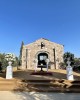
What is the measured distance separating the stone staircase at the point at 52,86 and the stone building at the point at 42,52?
1451 centimetres

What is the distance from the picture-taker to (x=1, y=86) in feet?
32.8

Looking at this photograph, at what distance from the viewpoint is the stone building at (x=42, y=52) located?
25.6m

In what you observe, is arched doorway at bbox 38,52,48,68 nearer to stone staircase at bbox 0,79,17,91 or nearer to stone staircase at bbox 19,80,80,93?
stone staircase at bbox 19,80,80,93

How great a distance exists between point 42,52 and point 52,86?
1650 cm

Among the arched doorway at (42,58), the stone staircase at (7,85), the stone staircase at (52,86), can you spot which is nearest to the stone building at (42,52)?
the arched doorway at (42,58)

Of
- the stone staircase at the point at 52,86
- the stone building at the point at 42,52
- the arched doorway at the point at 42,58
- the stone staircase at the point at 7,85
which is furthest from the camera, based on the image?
the arched doorway at the point at 42,58

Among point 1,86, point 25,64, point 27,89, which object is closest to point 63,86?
point 27,89

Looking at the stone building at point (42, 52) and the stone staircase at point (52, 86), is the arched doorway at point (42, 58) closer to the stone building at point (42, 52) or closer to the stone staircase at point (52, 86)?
the stone building at point (42, 52)

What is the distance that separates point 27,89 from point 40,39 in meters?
17.6

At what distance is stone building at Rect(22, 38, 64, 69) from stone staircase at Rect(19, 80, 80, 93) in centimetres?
1451

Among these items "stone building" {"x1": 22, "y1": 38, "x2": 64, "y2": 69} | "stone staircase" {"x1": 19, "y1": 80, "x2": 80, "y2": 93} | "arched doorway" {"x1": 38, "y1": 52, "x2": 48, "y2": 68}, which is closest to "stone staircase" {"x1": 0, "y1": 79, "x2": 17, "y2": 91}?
"stone staircase" {"x1": 19, "y1": 80, "x2": 80, "y2": 93}

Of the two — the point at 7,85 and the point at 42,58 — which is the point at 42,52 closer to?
the point at 42,58

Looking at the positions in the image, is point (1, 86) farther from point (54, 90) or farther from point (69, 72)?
point (69, 72)

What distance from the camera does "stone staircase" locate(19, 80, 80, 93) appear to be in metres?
9.31
